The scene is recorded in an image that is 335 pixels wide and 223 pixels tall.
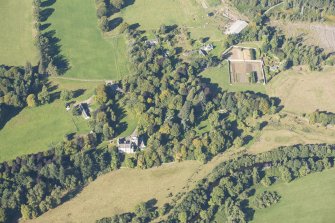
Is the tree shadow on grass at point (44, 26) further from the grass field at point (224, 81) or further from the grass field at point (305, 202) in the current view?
the grass field at point (305, 202)

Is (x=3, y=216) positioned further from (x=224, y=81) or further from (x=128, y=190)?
(x=224, y=81)

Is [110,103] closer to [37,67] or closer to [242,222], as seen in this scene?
[37,67]

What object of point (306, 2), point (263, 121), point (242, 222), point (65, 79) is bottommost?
point (242, 222)

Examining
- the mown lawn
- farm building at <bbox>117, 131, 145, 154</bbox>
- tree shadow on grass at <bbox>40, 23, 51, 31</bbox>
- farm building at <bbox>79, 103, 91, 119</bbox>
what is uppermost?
tree shadow on grass at <bbox>40, 23, 51, 31</bbox>

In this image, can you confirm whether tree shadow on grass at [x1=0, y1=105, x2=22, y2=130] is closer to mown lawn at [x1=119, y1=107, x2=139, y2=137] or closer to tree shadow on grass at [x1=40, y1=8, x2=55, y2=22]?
mown lawn at [x1=119, y1=107, x2=139, y2=137]

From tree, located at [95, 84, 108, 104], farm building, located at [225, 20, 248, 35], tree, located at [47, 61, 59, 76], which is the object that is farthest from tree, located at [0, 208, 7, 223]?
farm building, located at [225, 20, 248, 35]

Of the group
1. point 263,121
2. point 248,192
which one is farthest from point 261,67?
point 248,192
